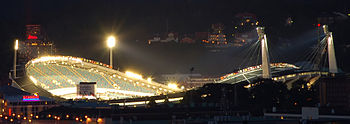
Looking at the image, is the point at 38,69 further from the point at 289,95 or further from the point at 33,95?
the point at 289,95

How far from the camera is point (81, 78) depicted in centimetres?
12781

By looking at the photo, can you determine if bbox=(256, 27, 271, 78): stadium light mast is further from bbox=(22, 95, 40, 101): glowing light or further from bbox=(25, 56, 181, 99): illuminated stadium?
bbox=(22, 95, 40, 101): glowing light

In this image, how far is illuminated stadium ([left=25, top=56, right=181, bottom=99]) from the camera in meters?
122

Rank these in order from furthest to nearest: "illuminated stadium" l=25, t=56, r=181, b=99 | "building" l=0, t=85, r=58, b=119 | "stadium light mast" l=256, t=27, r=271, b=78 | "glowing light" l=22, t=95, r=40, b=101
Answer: "illuminated stadium" l=25, t=56, r=181, b=99 < "building" l=0, t=85, r=58, b=119 < "glowing light" l=22, t=95, r=40, b=101 < "stadium light mast" l=256, t=27, r=271, b=78

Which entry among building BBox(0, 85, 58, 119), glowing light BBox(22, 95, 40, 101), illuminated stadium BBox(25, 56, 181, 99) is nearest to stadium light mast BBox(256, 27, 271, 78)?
illuminated stadium BBox(25, 56, 181, 99)

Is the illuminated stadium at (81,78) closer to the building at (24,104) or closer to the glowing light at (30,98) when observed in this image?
the glowing light at (30,98)

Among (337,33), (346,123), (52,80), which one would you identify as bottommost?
(346,123)

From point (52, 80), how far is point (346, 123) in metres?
73.9

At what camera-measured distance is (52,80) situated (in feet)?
404

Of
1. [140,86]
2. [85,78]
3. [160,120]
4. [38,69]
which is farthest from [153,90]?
[160,120]

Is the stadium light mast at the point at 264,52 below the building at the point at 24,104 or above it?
above

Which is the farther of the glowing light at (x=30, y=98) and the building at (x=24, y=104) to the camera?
the building at (x=24, y=104)

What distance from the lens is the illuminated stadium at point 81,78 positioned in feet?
400

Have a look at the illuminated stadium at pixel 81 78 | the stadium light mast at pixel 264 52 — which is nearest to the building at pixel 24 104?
A: the illuminated stadium at pixel 81 78
